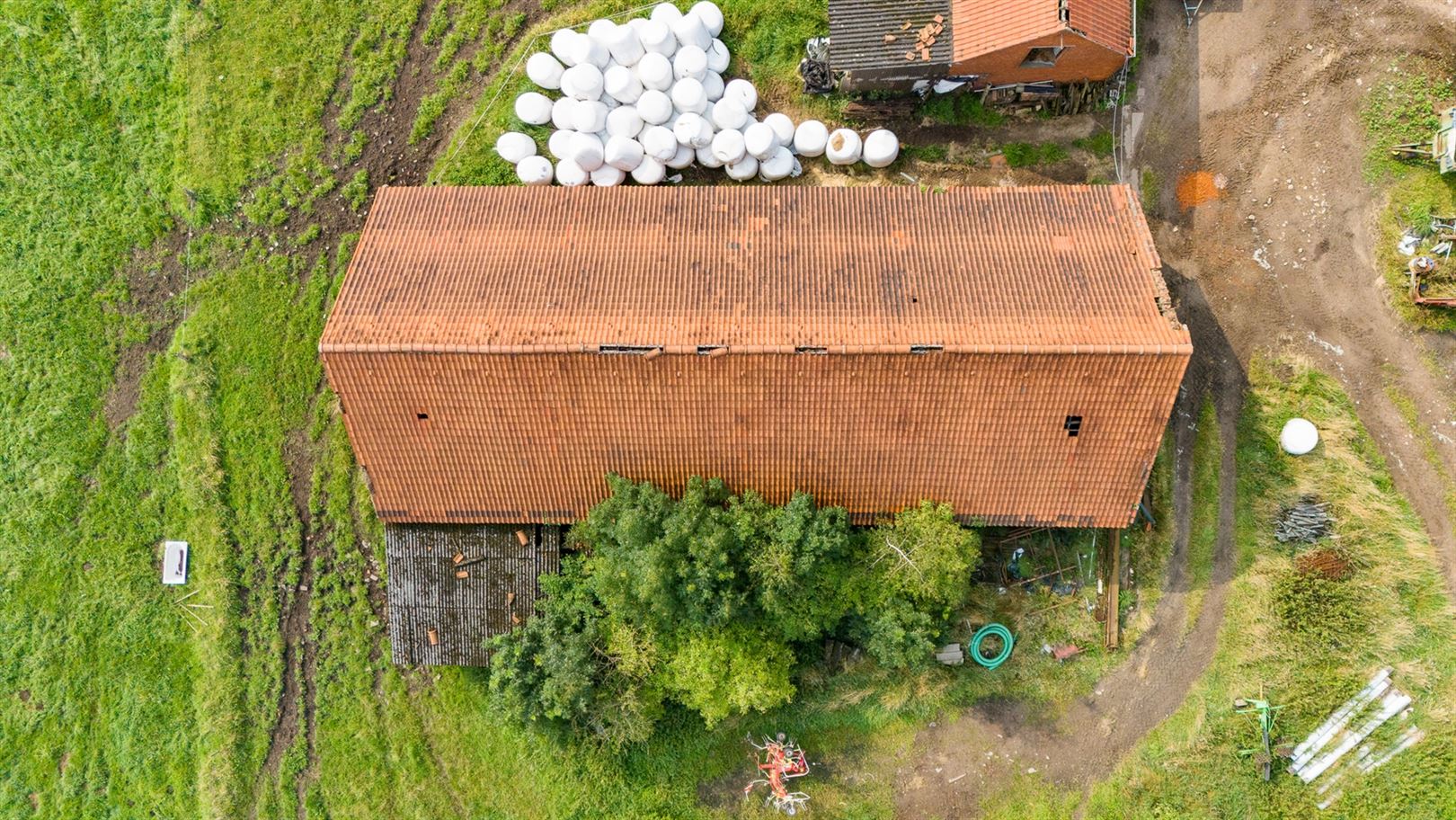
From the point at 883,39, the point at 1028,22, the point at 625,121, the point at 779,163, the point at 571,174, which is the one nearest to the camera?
the point at 1028,22

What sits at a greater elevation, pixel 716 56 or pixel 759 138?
pixel 716 56

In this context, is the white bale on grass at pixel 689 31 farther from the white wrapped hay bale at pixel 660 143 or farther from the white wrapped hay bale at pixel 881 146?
the white wrapped hay bale at pixel 881 146

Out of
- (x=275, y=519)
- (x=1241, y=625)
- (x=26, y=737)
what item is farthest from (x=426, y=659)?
(x=1241, y=625)

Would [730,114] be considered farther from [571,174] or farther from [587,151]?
[571,174]

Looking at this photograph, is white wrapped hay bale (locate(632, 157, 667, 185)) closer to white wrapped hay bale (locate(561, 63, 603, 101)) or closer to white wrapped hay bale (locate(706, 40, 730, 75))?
white wrapped hay bale (locate(561, 63, 603, 101))

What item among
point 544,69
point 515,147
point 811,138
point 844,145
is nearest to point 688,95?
point 811,138

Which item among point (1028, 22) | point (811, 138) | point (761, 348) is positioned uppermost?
point (1028, 22)
